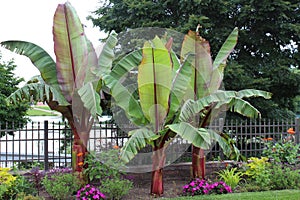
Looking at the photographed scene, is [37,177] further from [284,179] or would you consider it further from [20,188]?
[284,179]

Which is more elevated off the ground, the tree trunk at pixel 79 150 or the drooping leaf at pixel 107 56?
the drooping leaf at pixel 107 56

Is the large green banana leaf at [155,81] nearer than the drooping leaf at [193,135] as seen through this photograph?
No

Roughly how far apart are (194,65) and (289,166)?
324cm

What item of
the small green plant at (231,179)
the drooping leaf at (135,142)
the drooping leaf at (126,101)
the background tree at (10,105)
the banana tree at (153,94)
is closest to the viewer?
the drooping leaf at (135,142)

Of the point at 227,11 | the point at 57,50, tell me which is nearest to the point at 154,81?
the point at 57,50

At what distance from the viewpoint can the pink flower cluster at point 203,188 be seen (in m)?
6.53

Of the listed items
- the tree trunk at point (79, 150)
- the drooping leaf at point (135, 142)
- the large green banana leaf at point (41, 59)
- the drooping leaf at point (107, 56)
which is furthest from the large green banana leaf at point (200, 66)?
the large green banana leaf at point (41, 59)

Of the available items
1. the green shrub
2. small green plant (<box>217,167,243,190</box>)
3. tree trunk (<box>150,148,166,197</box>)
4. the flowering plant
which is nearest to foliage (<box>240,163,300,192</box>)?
the green shrub

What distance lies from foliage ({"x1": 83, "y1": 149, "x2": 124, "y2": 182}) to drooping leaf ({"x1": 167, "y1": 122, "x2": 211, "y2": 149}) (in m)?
1.36

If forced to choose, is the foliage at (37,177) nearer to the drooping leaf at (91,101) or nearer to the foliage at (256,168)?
the drooping leaf at (91,101)

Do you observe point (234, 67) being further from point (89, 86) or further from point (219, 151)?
point (89, 86)

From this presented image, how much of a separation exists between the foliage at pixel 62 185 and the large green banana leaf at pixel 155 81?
1785 millimetres

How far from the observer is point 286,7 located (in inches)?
393

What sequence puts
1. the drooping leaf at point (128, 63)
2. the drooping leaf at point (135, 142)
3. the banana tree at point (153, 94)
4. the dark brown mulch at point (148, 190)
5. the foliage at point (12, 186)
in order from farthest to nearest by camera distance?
the dark brown mulch at point (148, 190)
the drooping leaf at point (128, 63)
the banana tree at point (153, 94)
the foliage at point (12, 186)
the drooping leaf at point (135, 142)
